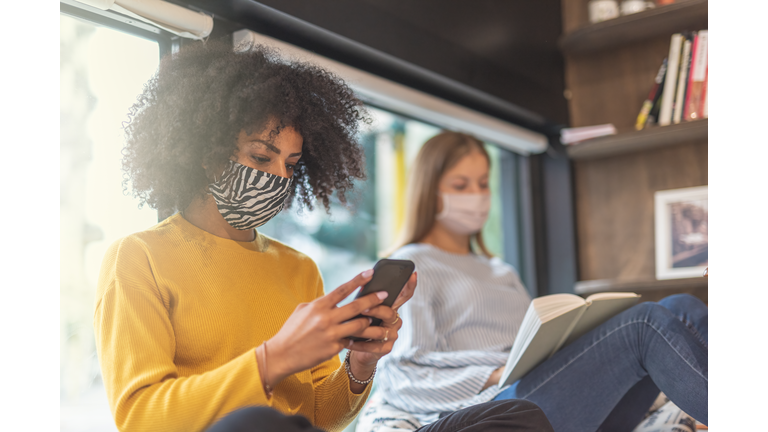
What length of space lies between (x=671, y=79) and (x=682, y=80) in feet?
0.12

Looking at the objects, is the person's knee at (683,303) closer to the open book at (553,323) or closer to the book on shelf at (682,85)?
the open book at (553,323)

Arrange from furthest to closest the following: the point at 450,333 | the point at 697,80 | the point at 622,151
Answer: the point at 622,151
the point at 697,80
the point at 450,333

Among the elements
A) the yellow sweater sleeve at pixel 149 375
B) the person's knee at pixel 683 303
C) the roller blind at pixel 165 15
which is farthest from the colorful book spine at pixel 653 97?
the yellow sweater sleeve at pixel 149 375

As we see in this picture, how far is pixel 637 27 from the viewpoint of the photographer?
212 centimetres

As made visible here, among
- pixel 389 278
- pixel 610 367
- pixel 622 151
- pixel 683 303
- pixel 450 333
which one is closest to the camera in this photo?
pixel 389 278

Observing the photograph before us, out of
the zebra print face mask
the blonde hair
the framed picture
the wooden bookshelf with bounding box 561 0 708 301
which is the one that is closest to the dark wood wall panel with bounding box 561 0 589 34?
the wooden bookshelf with bounding box 561 0 708 301

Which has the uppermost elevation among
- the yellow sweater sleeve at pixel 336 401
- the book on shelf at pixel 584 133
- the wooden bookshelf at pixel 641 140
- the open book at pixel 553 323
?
the book on shelf at pixel 584 133

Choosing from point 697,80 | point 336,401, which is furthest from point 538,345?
point 697,80

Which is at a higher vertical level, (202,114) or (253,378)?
(202,114)

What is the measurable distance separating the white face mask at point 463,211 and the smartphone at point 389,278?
88cm

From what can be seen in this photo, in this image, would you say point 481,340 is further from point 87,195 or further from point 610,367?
point 87,195

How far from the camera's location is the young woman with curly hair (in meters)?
0.83

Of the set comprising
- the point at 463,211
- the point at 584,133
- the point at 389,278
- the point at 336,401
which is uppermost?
the point at 584,133

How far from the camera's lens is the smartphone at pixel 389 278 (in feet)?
2.98
